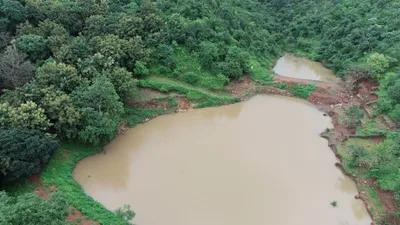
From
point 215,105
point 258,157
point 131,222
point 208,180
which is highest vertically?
point 215,105

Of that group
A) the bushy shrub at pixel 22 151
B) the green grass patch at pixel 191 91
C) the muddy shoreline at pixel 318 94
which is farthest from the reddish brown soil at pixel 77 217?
the green grass patch at pixel 191 91

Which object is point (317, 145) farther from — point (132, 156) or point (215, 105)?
point (132, 156)

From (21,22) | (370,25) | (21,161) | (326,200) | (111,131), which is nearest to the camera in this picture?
(21,161)

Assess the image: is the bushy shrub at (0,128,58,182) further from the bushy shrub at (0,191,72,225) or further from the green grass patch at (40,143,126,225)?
the bushy shrub at (0,191,72,225)

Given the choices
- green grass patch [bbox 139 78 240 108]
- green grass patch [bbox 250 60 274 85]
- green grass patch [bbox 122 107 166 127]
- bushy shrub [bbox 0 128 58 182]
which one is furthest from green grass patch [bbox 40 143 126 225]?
green grass patch [bbox 250 60 274 85]

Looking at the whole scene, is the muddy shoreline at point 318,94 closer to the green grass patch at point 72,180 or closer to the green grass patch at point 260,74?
the green grass patch at point 260,74

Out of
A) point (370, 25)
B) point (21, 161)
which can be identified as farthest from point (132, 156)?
point (370, 25)

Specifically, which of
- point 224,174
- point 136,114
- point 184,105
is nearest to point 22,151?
point 136,114
